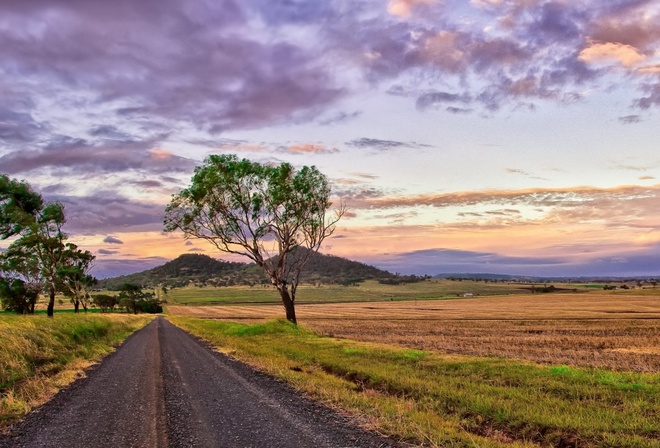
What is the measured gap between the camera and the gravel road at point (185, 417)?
31.9 feet

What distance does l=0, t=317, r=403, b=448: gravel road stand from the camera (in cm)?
973

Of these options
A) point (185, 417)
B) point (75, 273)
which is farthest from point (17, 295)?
point (185, 417)

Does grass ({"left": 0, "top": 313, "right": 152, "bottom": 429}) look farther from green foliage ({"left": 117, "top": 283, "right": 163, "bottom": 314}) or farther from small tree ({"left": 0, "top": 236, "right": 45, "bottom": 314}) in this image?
green foliage ({"left": 117, "top": 283, "right": 163, "bottom": 314})

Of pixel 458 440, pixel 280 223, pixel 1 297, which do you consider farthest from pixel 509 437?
pixel 1 297

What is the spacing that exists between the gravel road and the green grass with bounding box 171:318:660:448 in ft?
3.59

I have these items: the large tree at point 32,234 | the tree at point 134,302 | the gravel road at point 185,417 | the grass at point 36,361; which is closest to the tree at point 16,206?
the large tree at point 32,234

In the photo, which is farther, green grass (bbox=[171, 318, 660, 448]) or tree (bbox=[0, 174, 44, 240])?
tree (bbox=[0, 174, 44, 240])

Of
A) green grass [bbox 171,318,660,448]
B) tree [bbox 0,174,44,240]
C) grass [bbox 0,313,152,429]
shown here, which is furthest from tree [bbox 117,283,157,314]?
green grass [bbox 171,318,660,448]

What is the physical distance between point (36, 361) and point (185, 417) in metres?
12.6

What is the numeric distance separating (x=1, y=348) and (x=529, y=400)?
1854 centimetres

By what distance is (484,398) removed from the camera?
13.0 metres

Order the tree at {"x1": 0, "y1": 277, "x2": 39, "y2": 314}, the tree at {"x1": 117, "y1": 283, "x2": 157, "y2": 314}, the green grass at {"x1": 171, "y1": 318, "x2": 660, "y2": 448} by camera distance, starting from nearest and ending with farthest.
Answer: the green grass at {"x1": 171, "y1": 318, "x2": 660, "y2": 448}
the tree at {"x1": 0, "y1": 277, "x2": 39, "y2": 314}
the tree at {"x1": 117, "y1": 283, "x2": 157, "y2": 314}

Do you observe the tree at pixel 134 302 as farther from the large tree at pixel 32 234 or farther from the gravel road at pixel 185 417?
the gravel road at pixel 185 417

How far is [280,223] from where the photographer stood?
4641 centimetres
